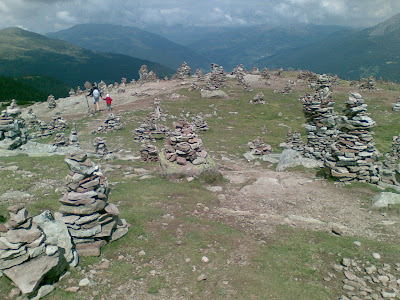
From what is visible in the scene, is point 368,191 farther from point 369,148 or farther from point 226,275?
point 226,275

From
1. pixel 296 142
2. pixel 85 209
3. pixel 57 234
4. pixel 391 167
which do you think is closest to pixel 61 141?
pixel 85 209

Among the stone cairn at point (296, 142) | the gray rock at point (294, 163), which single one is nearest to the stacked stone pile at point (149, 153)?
the gray rock at point (294, 163)

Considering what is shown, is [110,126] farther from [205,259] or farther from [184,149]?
[205,259]

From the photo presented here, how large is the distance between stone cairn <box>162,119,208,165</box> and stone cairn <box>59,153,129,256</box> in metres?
9.42

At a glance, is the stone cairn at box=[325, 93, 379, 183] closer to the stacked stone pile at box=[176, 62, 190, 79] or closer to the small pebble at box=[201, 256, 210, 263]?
the small pebble at box=[201, 256, 210, 263]

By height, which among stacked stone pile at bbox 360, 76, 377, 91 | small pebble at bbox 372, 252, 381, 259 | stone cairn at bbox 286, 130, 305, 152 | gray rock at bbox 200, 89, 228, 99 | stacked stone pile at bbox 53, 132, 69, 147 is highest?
stacked stone pile at bbox 360, 76, 377, 91

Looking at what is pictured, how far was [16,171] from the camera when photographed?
16.8 meters

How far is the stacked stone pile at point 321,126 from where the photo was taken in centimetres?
2422

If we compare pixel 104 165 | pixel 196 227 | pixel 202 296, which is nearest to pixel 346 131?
pixel 196 227

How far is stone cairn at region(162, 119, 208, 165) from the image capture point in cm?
1880

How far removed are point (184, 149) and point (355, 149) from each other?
11.1 m

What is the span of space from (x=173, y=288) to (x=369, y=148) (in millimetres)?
15439

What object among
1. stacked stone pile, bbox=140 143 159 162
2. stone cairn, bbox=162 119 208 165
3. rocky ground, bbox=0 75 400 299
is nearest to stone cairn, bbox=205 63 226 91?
stacked stone pile, bbox=140 143 159 162

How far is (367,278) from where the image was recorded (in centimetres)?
851
